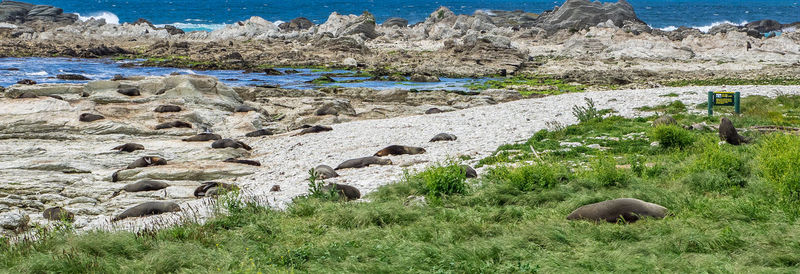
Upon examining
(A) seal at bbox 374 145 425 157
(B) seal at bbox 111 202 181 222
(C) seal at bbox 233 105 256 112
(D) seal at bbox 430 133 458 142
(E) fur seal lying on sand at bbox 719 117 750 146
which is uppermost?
(E) fur seal lying on sand at bbox 719 117 750 146

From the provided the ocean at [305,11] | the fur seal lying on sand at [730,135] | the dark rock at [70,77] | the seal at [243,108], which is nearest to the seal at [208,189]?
the fur seal lying on sand at [730,135]

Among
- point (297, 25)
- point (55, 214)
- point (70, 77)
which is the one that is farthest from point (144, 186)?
point (297, 25)

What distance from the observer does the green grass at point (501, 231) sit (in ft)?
22.1

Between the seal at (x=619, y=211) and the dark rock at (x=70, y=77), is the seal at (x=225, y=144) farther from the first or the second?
the dark rock at (x=70, y=77)

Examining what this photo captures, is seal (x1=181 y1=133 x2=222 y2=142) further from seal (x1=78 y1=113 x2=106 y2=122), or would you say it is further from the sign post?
the sign post

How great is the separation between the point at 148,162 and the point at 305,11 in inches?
5385

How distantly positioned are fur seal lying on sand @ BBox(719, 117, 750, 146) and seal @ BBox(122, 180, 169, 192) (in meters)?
12.6

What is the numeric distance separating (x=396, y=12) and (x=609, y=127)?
138653 millimetres

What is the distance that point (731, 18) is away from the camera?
436 ft

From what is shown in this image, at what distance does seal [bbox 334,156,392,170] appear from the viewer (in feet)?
Result: 49.6

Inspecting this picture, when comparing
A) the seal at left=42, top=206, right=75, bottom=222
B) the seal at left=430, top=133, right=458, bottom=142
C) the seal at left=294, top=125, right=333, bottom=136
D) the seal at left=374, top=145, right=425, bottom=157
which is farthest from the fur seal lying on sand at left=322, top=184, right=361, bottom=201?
the seal at left=294, top=125, right=333, bottom=136

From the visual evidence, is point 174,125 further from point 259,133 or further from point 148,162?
point 148,162

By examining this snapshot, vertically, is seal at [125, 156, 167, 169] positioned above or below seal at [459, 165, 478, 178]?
below

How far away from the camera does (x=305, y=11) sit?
149750 millimetres
